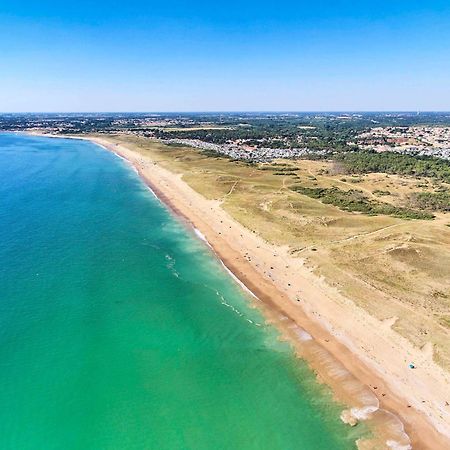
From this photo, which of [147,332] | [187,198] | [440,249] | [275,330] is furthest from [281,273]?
[187,198]

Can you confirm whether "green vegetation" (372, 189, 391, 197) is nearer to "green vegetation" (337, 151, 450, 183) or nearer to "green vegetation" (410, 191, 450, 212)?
"green vegetation" (410, 191, 450, 212)

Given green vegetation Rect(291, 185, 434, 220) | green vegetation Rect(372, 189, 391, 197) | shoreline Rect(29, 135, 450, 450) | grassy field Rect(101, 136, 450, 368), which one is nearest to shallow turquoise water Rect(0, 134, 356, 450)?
shoreline Rect(29, 135, 450, 450)

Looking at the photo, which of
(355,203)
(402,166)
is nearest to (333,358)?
(355,203)

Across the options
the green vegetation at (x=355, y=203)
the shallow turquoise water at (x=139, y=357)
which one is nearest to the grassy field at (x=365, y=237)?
the green vegetation at (x=355, y=203)

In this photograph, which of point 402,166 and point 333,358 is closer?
point 333,358

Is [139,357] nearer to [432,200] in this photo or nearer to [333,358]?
[333,358]

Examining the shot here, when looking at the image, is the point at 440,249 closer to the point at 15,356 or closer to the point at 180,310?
the point at 180,310
